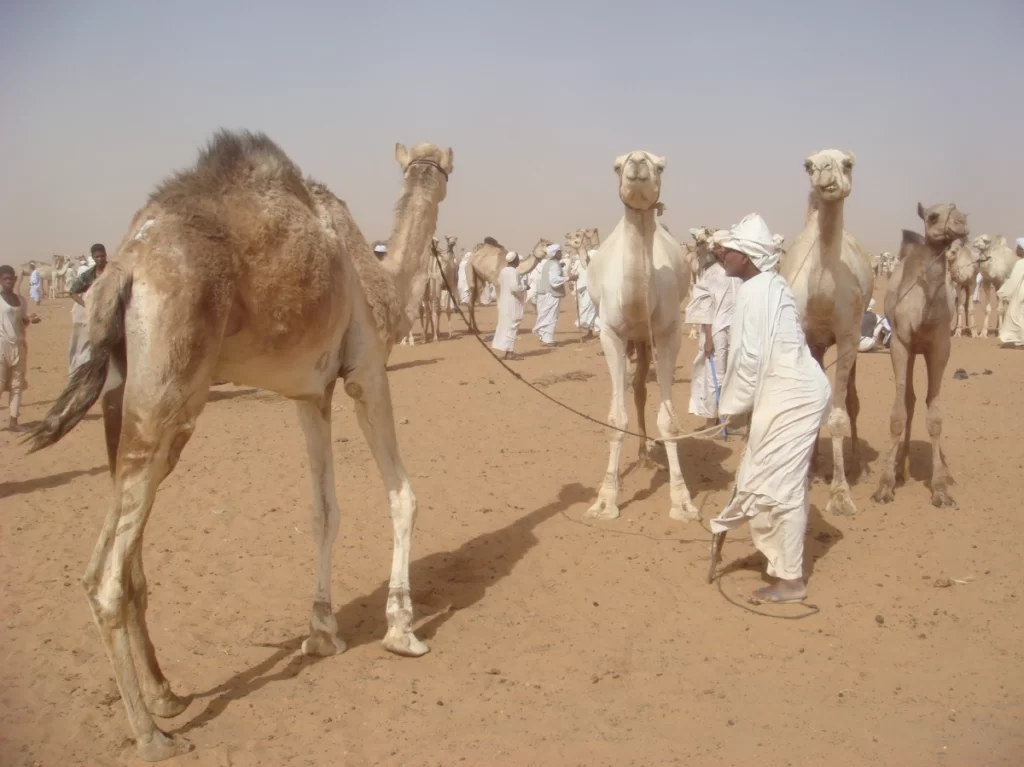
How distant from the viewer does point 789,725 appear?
13.6 feet

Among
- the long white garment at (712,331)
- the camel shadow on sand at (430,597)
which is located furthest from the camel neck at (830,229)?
the long white garment at (712,331)

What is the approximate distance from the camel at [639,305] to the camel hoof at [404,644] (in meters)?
2.85

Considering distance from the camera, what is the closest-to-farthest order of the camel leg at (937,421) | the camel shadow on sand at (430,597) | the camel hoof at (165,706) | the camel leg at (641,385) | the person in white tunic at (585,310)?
the camel hoof at (165,706)
the camel shadow on sand at (430,597)
the camel leg at (937,421)
the camel leg at (641,385)
the person in white tunic at (585,310)

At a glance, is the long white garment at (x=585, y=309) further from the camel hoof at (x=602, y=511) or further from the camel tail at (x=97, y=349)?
the camel tail at (x=97, y=349)

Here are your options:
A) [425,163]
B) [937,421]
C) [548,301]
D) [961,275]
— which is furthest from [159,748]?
[961,275]

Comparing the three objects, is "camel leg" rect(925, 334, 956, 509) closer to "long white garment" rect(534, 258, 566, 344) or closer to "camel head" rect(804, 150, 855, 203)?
"camel head" rect(804, 150, 855, 203)

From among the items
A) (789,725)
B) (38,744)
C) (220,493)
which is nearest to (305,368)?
(38,744)

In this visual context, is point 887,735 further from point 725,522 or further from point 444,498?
point 444,498

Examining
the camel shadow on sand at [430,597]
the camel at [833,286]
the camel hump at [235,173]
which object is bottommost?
the camel shadow on sand at [430,597]

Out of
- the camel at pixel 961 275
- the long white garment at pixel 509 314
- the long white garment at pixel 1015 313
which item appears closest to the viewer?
the long white garment at pixel 1015 313

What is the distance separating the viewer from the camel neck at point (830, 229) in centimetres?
739

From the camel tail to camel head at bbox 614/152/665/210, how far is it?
13.8 ft

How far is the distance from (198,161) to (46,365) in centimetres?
1727

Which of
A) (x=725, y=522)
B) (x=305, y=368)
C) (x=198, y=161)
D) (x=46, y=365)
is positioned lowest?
(x=46, y=365)
